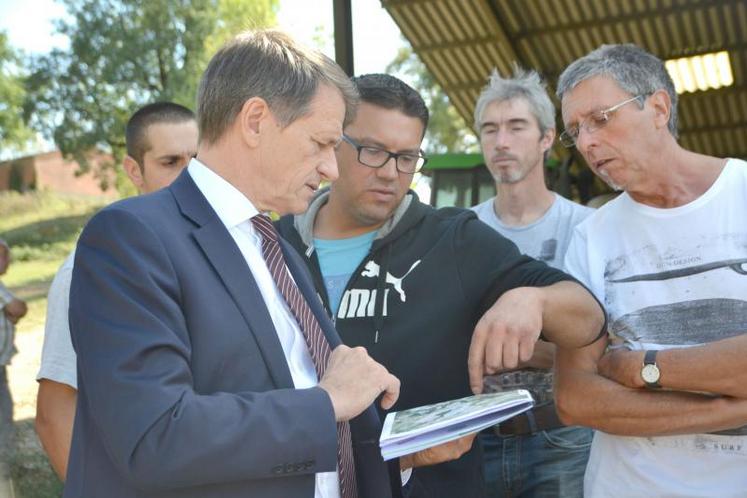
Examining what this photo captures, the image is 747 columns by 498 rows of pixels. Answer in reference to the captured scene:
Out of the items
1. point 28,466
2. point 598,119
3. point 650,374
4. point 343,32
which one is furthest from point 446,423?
point 28,466

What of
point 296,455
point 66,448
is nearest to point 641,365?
point 296,455

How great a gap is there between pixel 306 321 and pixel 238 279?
24 cm

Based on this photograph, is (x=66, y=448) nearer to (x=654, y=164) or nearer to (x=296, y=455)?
(x=296, y=455)

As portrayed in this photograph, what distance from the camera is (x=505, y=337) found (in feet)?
7.57

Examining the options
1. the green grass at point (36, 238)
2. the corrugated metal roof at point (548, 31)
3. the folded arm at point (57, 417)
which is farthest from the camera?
the green grass at point (36, 238)

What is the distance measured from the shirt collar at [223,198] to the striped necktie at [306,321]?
3.0 inches

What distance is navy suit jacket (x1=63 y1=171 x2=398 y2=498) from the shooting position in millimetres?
1613

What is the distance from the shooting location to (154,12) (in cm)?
2755

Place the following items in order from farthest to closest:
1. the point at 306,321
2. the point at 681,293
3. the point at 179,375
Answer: the point at 681,293 → the point at 306,321 → the point at 179,375

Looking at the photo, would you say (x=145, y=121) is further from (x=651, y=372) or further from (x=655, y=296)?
(x=651, y=372)

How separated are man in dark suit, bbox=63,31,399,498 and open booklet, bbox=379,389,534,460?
94 mm

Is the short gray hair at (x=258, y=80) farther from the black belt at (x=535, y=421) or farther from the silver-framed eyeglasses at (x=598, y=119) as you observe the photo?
the black belt at (x=535, y=421)

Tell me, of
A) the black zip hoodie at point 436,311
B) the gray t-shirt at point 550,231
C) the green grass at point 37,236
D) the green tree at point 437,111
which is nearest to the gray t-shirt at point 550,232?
the gray t-shirt at point 550,231

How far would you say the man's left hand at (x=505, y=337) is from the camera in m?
2.30
